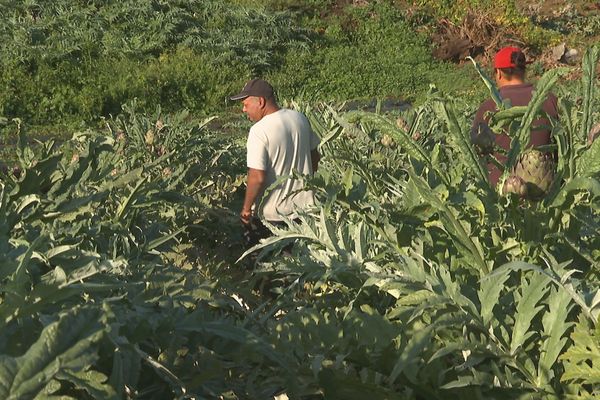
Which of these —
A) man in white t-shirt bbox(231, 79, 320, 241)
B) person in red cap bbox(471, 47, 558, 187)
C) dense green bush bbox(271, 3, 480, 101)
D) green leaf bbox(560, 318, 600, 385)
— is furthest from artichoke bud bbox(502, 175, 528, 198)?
dense green bush bbox(271, 3, 480, 101)

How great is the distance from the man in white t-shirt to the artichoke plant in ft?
7.89

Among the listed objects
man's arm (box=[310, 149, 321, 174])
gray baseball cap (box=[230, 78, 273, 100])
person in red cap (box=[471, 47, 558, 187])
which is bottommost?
man's arm (box=[310, 149, 321, 174])

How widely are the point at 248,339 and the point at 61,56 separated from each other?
1319 centimetres

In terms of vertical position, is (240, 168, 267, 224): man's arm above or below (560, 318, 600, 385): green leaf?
below

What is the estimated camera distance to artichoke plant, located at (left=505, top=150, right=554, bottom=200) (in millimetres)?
1956

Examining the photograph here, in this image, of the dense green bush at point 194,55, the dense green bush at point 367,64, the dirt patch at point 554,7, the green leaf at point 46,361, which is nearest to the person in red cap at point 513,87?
the green leaf at point 46,361

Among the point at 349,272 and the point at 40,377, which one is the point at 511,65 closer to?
the point at 349,272

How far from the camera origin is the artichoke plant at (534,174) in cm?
196

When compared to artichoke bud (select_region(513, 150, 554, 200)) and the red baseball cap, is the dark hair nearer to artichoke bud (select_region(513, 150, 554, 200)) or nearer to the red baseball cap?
the red baseball cap

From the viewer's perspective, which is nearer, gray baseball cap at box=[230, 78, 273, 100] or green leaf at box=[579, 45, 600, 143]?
green leaf at box=[579, 45, 600, 143]

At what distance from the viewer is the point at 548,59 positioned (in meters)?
18.4

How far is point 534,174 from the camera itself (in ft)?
6.41

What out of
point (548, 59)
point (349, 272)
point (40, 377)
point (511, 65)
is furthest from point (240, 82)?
point (40, 377)

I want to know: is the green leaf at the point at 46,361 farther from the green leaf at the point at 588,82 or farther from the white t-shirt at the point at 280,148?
the white t-shirt at the point at 280,148
